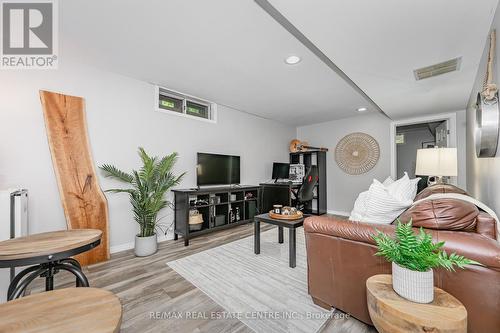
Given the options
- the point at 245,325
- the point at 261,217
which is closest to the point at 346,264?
the point at 245,325

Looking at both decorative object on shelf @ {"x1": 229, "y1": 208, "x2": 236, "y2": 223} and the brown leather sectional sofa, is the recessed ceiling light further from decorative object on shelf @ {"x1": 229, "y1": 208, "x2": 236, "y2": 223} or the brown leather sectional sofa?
decorative object on shelf @ {"x1": 229, "y1": 208, "x2": 236, "y2": 223}

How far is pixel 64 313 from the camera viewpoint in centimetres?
72

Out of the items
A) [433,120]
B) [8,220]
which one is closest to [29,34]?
[8,220]

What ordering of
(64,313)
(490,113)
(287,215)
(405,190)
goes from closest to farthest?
(64,313) < (490,113) < (405,190) < (287,215)

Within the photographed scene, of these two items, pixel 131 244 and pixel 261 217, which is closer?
pixel 261 217

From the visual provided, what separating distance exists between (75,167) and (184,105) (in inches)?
71.0

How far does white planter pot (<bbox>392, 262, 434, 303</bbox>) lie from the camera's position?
958mm

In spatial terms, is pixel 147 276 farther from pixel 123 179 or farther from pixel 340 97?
pixel 340 97

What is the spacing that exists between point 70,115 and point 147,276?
207 cm

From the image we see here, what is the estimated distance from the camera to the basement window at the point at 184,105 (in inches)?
131

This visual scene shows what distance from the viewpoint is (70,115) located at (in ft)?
8.09

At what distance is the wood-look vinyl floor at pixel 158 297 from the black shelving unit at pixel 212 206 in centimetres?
43

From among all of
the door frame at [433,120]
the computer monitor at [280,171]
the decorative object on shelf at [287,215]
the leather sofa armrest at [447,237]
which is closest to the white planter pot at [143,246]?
the decorative object on shelf at [287,215]

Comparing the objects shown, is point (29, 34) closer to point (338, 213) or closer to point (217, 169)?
point (217, 169)
